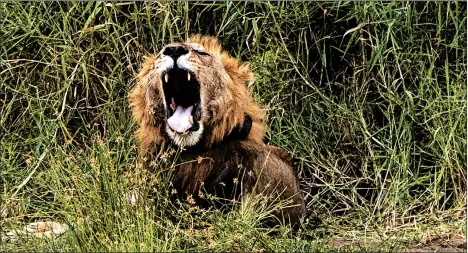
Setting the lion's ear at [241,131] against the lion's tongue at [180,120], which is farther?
the lion's ear at [241,131]

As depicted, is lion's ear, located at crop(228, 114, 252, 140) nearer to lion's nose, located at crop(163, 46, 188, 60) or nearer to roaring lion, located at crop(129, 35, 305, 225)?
roaring lion, located at crop(129, 35, 305, 225)

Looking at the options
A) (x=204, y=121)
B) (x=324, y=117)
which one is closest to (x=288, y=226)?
(x=204, y=121)

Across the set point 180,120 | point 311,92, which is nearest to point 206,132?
point 180,120

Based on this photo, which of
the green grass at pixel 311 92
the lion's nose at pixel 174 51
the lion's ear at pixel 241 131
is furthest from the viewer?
the green grass at pixel 311 92

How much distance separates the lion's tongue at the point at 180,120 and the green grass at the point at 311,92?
1.21ft

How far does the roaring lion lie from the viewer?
16.4ft

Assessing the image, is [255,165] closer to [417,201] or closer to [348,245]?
[348,245]

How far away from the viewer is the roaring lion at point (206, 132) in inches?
197

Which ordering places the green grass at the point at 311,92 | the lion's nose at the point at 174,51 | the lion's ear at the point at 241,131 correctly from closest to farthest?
the lion's nose at the point at 174,51
the lion's ear at the point at 241,131
the green grass at the point at 311,92

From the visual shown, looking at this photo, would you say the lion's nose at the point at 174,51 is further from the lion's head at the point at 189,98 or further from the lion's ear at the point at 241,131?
the lion's ear at the point at 241,131

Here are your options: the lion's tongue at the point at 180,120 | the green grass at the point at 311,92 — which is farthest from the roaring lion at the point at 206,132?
the green grass at the point at 311,92

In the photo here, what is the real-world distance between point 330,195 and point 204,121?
1131 mm

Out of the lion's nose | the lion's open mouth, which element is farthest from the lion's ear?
the lion's nose

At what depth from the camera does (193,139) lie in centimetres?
501
